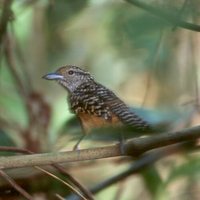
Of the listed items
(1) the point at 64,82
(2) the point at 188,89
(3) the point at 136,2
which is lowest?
(2) the point at 188,89

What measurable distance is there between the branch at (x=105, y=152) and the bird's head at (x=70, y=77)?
348 mm

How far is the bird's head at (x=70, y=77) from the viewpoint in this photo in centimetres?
228

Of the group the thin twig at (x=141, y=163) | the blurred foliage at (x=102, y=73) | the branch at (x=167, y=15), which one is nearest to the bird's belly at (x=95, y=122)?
the blurred foliage at (x=102, y=73)

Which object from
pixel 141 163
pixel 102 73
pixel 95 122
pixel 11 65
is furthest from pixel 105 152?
pixel 102 73

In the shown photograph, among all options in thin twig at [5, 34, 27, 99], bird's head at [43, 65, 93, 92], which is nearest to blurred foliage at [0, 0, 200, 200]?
thin twig at [5, 34, 27, 99]

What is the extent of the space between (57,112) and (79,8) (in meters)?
0.72

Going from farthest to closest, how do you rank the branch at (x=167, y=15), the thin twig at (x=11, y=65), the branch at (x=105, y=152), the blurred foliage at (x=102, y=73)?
the thin twig at (x=11, y=65)
the blurred foliage at (x=102, y=73)
the branch at (x=105, y=152)
the branch at (x=167, y=15)

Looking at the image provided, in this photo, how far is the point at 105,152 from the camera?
1.93 m

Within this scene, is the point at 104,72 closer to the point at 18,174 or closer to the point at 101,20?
the point at 101,20

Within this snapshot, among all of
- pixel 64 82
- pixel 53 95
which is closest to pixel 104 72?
pixel 53 95

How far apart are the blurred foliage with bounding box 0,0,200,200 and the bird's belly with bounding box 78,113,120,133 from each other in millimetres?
101

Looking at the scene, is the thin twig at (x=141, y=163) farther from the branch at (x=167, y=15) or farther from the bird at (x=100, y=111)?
the branch at (x=167, y=15)

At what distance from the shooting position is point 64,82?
233 cm

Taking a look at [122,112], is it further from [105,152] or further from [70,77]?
[70,77]
